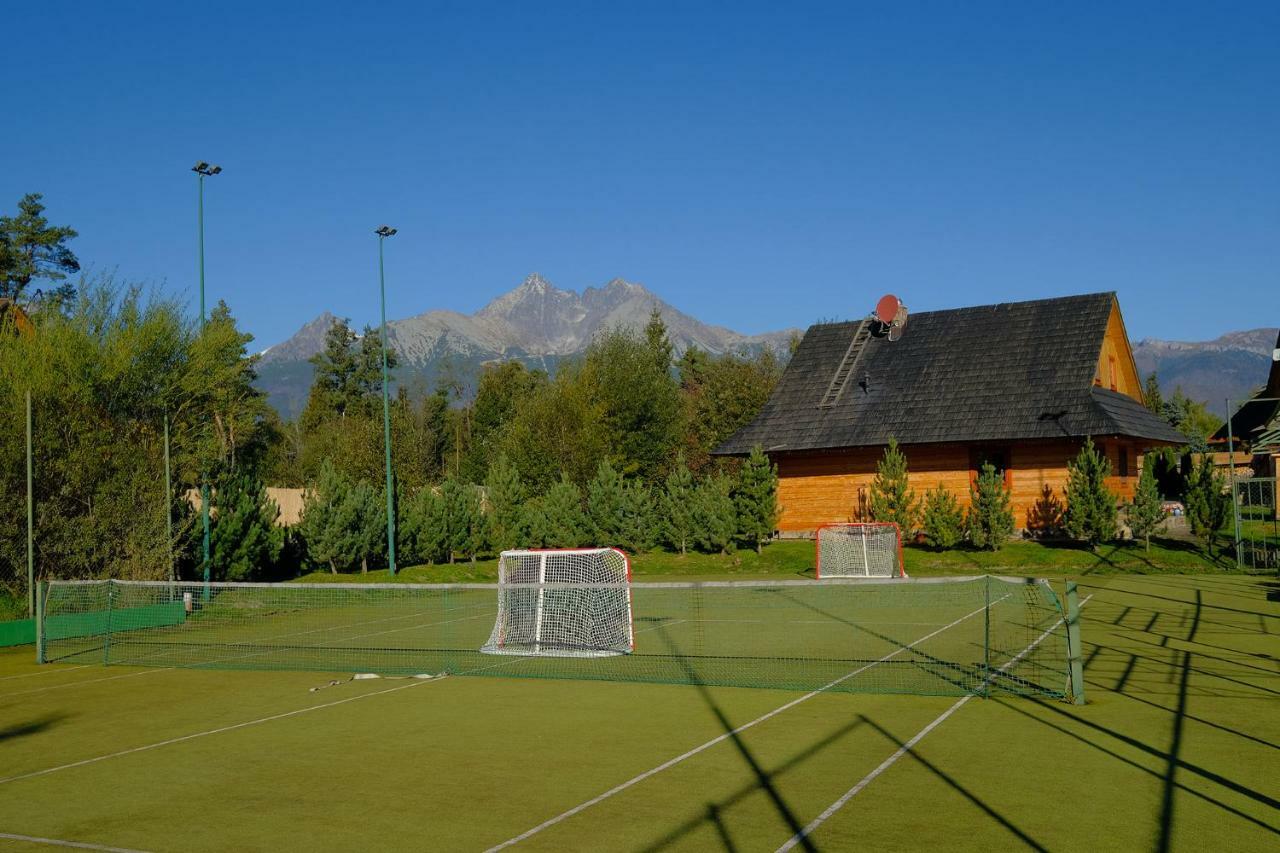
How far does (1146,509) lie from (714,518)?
41.9 ft

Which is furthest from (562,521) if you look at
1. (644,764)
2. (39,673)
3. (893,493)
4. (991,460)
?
(644,764)

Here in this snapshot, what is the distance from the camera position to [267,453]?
7981 centimetres

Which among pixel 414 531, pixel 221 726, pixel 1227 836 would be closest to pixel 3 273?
pixel 414 531

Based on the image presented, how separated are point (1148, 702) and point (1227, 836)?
494cm

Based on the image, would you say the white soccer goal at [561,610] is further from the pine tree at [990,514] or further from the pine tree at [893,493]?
the pine tree at [893,493]

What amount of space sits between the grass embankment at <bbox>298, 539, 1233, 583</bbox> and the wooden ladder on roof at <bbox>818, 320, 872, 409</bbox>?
6.29 meters

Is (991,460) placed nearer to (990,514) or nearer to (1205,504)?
(990,514)

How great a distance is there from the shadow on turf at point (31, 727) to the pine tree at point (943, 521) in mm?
25516

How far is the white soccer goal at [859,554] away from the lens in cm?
2978

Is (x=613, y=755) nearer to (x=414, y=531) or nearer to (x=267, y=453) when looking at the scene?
(x=414, y=531)

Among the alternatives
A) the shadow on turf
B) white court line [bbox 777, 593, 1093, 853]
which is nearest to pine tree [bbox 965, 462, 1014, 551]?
white court line [bbox 777, 593, 1093, 853]

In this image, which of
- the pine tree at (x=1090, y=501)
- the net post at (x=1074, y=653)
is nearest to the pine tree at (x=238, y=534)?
the net post at (x=1074, y=653)

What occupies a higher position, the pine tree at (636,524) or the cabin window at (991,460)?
the cabin window at (991,460)

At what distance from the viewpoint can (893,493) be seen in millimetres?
34500
